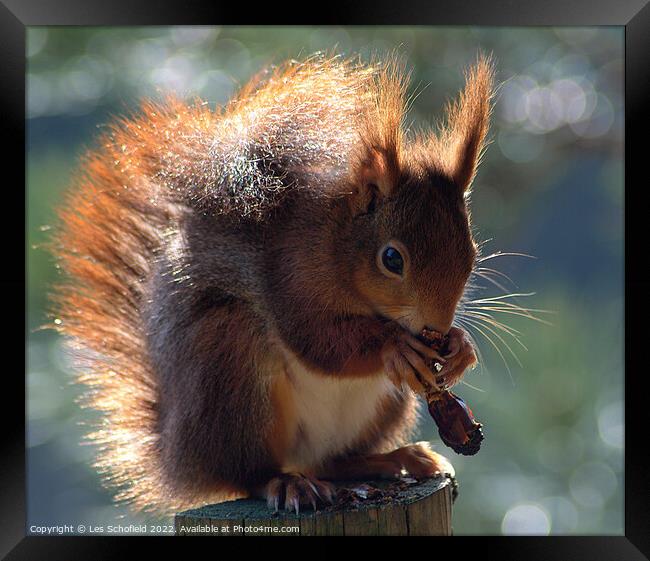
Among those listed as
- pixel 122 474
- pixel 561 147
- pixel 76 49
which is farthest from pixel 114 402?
pixel 561 147

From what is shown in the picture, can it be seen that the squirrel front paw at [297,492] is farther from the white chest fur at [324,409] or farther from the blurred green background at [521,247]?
the blurred green background at [521,247]

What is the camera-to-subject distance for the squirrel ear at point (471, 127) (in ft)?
6.38

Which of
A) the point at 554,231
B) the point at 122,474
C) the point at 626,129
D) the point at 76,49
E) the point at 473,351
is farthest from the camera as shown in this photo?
the point at 554,231

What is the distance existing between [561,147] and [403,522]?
3.26 metres

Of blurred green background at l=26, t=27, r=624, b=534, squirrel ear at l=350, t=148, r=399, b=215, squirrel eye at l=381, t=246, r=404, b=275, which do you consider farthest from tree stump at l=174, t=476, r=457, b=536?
blurred green background at l=26, t=27, r=624, b=534

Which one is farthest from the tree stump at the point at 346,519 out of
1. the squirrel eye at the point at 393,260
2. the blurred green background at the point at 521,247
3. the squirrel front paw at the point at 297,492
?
the blurred green background at the point at 521,247

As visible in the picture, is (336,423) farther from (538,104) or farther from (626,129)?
(538,104)

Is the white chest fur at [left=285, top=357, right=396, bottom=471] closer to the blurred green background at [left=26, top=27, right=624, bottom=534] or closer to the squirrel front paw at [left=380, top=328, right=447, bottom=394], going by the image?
the squirrel front paw at [left=380, top=328, right=447, bottom=394]

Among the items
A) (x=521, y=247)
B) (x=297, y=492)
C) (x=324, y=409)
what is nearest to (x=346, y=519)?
(x=297, y=492)

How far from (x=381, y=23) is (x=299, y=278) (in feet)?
1.88

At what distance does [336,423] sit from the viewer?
2.07m

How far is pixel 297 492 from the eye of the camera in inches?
73.9

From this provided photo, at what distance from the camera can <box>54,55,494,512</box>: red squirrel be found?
1862 mm

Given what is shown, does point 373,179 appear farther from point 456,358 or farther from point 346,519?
point 346,519
